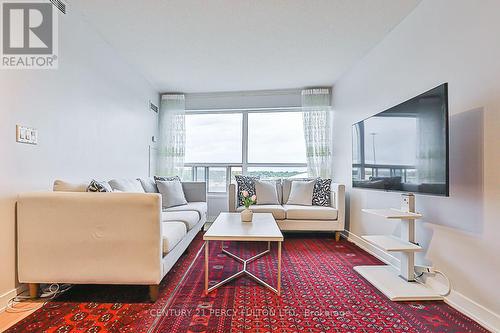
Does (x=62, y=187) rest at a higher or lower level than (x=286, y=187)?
higher

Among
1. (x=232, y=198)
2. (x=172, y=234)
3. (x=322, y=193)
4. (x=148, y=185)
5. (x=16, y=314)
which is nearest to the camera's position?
(x=16, y=314)

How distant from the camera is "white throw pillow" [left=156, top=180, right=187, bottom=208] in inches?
137

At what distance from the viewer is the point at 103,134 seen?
2871 mm

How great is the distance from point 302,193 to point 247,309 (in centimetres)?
236

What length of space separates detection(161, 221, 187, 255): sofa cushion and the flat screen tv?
1.88 metres

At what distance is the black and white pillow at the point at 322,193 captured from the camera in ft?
12.4

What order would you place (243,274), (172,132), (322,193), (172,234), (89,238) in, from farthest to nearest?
(172,132) < (322,193) < (243,274) < (172,234) < (89,238)

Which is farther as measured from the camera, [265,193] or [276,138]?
[276,138]

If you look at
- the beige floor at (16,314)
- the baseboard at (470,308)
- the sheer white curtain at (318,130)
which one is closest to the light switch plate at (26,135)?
the beige floor at (16,314)

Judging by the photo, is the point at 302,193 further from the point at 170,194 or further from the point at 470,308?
the point at 470,308

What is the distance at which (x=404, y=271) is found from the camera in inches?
84.0

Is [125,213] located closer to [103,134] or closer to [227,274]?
[227,274]

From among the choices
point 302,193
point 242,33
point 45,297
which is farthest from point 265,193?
point 45,297

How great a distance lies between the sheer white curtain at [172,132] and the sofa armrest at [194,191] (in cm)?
79
